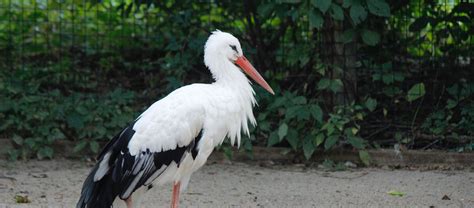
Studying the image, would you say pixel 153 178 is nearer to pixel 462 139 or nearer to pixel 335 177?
pixel 335 177

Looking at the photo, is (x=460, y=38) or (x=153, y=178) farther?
(x=460, y=38)

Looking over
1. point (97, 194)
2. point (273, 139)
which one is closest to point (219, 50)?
point (97, 194)

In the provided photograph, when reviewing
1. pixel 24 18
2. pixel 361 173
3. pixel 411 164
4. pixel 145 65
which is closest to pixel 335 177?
pixel 361 173

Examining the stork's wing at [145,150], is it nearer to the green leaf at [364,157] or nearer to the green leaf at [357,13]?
the green leaf at [357,13]

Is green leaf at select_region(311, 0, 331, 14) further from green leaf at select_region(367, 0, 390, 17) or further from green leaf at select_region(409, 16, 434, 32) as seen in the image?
green leaf at select_region(409, 16, 434, 32)

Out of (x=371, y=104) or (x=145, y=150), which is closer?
(x=145, y=150)

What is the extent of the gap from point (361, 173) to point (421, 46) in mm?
1689

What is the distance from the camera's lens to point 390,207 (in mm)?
6770

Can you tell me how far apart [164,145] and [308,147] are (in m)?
2.37

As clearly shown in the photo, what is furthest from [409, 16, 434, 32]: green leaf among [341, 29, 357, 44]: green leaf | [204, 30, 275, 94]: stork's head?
[204, 30, 275, 94]: stork's head

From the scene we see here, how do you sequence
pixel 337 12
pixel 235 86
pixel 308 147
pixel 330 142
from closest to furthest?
pixel 235 86, pixel 337 12, pixel 330 142, pixel 308 147

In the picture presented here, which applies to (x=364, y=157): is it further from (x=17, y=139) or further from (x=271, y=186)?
(x=17, y=139)

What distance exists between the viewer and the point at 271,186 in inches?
295

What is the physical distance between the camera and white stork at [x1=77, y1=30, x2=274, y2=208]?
234 inches
